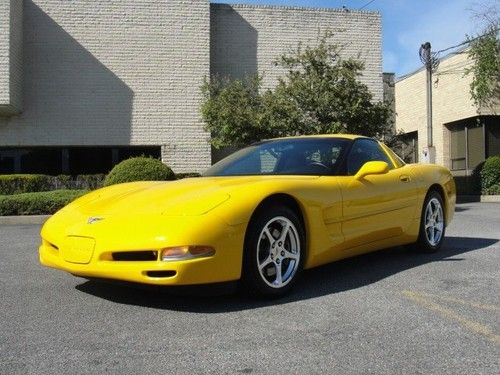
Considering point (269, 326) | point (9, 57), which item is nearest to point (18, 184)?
point (9, 57)

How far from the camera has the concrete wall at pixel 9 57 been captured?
48.4 feet

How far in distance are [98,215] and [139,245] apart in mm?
581

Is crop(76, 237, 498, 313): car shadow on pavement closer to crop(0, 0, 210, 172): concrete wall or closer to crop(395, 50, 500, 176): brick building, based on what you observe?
crop(0, 0, 210, 172): concrete wall

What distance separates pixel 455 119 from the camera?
818 inches

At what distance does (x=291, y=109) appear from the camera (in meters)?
13.5

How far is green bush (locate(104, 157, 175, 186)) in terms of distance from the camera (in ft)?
42.1

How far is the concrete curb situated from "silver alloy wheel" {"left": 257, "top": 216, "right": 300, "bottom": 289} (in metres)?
8.08

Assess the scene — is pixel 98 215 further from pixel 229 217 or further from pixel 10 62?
pixel 10 62

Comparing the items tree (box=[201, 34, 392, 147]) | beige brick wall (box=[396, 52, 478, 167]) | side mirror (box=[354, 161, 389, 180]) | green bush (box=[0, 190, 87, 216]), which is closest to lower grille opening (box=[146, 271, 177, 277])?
side mirror (box=[354, 161, 389, 180])

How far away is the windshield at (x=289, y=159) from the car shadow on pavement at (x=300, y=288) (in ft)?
3.13

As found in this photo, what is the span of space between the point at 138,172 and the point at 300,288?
891 cm

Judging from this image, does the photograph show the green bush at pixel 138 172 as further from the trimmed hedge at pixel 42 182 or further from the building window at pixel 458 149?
the building window at pixel 458 149

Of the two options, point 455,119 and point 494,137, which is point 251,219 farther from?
point 455,119

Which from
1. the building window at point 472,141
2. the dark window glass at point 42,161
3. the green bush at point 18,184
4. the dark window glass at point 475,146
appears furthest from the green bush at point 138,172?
the dark window glass at point 475,146
